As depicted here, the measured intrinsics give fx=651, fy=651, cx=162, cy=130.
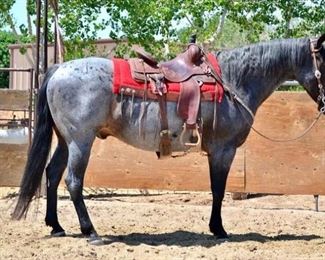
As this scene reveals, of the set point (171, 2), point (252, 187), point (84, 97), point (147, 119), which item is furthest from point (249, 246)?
point (171, 2)

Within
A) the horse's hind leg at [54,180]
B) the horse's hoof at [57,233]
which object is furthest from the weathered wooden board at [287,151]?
the horse's hoof at [57,233]

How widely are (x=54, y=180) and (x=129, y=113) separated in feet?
3.32

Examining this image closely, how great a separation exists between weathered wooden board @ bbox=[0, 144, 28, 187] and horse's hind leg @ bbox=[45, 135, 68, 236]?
242cm

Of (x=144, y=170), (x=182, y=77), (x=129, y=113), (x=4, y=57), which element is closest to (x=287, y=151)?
(x=144, y=170)

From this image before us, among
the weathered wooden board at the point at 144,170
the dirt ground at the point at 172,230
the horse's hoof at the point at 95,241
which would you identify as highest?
the weathered wooden board at the point at 144,170

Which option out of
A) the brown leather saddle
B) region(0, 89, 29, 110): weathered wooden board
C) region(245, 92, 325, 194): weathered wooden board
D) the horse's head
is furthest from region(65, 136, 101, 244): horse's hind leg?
region(0, 89, 29, 110): weathered wooden board

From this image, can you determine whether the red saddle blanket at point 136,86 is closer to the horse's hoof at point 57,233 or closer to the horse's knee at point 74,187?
the horse's knee at point 74,187

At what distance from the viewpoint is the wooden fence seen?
7625 millimetres

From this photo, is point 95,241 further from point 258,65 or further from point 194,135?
point 258,65

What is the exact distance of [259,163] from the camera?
775 cm

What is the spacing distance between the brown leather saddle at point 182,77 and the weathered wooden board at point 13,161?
10.3ft

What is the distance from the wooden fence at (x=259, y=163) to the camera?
7625 mm

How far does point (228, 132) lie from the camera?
18.5 feet

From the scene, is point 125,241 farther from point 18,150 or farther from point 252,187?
point 18,150
